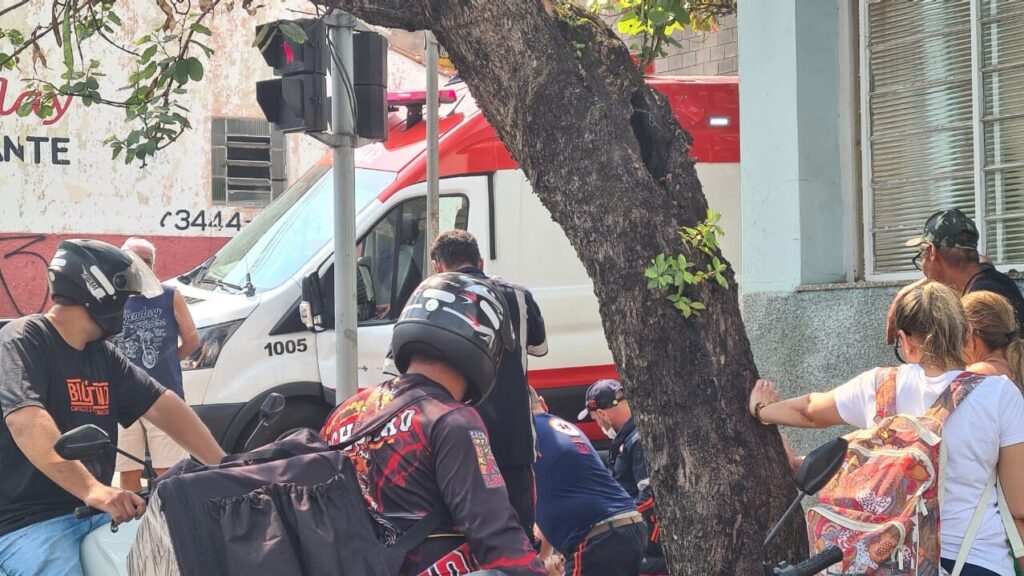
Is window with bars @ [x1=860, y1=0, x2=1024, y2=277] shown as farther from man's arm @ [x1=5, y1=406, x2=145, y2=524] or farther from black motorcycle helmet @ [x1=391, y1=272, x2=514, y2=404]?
man's arm @ [x1=5, y1=406, x2=145, y2=524]

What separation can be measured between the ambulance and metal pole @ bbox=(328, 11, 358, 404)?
3.42ft

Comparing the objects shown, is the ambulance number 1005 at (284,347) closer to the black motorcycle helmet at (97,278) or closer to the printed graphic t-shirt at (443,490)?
the black motorcycle helmet at (97,278)

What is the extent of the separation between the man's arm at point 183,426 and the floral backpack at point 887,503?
1.88 meters

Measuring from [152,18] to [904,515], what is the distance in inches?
627

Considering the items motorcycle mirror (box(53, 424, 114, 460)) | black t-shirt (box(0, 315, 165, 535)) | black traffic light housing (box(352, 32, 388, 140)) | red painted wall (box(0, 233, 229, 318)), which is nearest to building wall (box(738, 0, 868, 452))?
black traffic light housing (box(352, 32, 388, 140))

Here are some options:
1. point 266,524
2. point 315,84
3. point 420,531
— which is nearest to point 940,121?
point 315,84

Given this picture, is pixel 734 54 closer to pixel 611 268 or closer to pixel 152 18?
pixel 611 268

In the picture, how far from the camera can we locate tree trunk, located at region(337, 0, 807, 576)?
4.18m

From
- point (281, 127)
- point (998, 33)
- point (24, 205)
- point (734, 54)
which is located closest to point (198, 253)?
point (24, 205)

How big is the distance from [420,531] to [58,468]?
1370 millimetres

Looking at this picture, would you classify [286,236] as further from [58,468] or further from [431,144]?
[58,468]

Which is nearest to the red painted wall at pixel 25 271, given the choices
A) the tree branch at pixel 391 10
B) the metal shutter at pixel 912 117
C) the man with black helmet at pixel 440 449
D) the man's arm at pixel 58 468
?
the metal shutter at pixel 912 117

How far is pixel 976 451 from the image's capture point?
3.68 m

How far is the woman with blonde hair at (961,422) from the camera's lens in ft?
12.1
